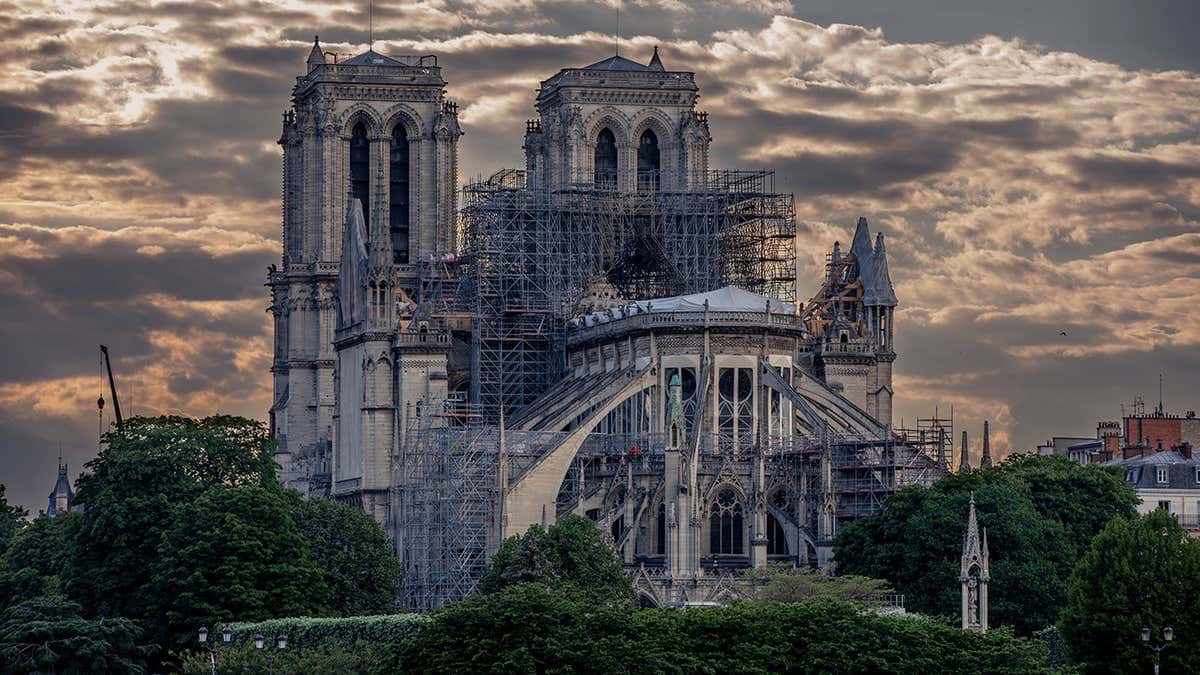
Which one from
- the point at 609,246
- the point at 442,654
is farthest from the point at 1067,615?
the point at 609,246

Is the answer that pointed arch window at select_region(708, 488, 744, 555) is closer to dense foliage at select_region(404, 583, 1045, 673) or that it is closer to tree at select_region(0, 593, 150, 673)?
tree at select_region(0, 593, 150, 673)

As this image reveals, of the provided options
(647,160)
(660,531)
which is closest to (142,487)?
(660,531)

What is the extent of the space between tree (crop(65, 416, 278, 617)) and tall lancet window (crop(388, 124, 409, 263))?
38.5m

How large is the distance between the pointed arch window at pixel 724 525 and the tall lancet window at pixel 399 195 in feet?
136

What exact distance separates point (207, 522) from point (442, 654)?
25.7m

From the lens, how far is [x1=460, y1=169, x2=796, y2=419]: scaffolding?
159m


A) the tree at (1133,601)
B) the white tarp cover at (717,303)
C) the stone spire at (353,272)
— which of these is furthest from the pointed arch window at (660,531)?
the tree at (1133,601)

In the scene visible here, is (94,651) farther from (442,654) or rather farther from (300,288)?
(300,288)

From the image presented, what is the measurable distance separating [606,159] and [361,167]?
47.7 feet

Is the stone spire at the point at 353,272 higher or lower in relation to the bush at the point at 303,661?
higher

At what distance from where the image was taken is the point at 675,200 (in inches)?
6501

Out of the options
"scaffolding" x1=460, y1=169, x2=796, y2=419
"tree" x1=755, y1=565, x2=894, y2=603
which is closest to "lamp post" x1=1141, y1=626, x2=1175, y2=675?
"tree" x1=755, y1=565, x2=894, y2=603

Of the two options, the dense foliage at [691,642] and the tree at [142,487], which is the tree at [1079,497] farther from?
the tree at [142,487]

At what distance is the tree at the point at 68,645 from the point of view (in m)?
118
